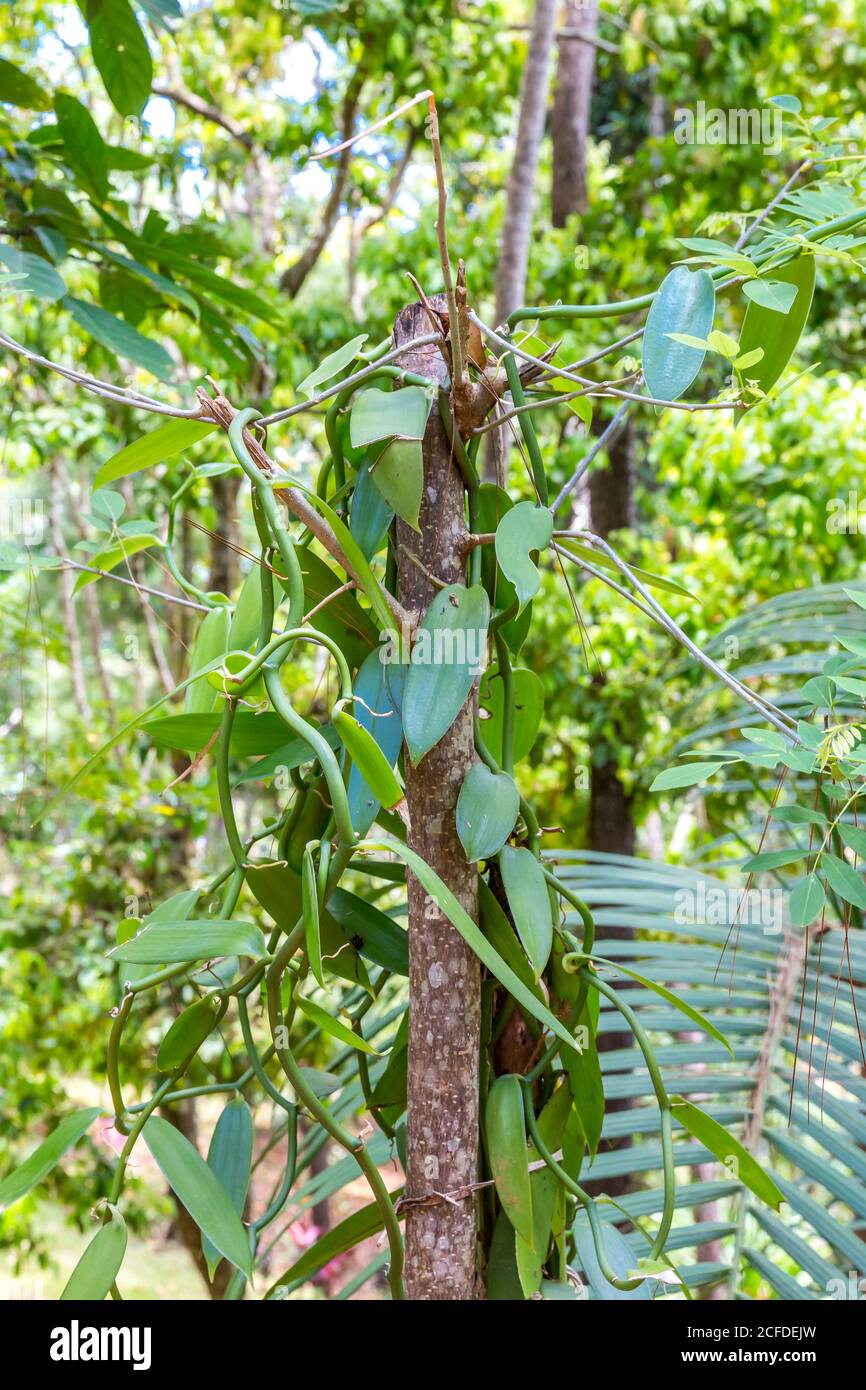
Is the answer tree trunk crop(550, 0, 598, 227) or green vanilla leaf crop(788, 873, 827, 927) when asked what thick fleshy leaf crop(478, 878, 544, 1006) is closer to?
green vanilla leaf crop(788, 873, 827, 927)

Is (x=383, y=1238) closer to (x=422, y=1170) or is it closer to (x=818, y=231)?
(x=422, y=1170)

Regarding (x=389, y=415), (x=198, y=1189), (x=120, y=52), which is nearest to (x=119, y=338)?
(x=120, y=52)

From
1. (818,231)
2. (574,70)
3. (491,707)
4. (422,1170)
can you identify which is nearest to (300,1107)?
(422,1170)

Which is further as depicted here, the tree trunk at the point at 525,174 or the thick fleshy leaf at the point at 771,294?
the tree trunk at the point at 525,174

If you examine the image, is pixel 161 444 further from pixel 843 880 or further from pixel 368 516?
pixel 843 880

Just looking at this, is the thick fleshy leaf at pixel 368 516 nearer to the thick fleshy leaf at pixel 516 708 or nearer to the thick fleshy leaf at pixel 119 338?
the thick fleshy leaf at pixel 516 708

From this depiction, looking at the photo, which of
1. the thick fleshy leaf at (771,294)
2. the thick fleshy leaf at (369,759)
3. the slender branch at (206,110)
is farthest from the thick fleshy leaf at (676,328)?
the slender branch at (206,110)

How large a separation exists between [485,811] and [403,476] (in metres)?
0.10

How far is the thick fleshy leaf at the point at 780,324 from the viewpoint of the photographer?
1.04 ft

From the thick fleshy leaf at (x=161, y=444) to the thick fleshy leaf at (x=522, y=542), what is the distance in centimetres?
9

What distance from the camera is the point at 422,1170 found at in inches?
12.4

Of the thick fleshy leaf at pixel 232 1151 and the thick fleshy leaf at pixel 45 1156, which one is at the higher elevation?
the thick fleshy leaf at pixel 45 1156

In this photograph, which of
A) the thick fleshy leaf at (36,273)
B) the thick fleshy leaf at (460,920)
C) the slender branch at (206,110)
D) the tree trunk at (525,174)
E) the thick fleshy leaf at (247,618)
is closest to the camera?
the thick fleshy leaf at (460,920)
